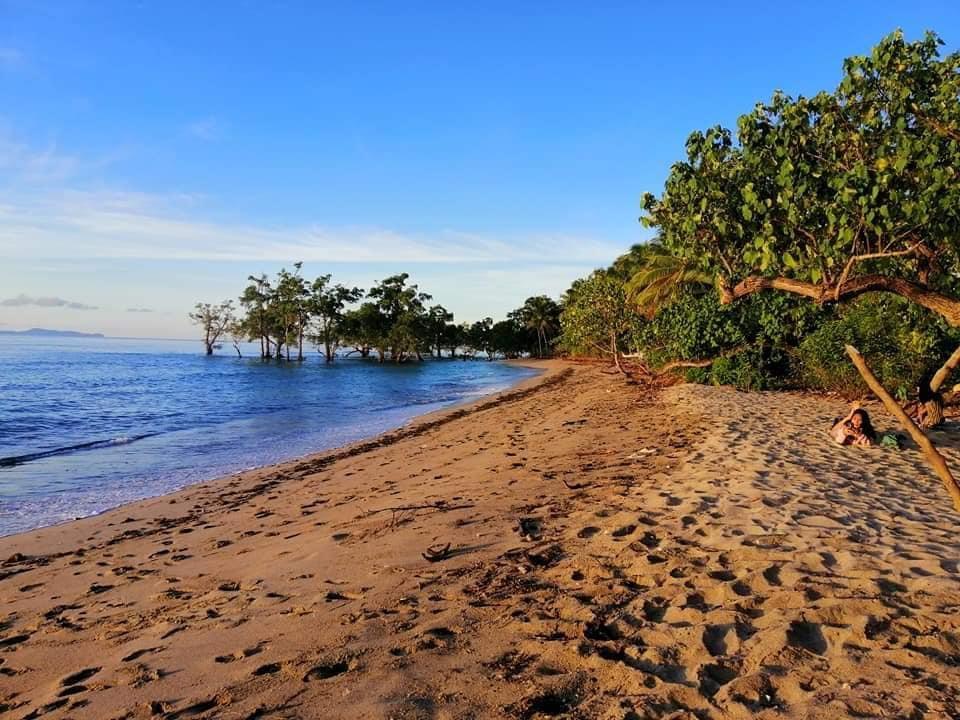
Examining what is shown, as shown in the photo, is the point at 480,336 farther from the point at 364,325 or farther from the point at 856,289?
the point at 856,289

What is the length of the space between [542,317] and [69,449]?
2659 inches

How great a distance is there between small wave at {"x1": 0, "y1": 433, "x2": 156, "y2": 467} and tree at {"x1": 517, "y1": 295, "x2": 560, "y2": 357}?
2509 inches

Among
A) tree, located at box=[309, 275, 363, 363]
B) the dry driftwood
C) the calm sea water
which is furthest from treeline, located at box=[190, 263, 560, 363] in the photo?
the dry driftwood

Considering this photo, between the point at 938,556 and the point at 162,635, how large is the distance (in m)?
5.49

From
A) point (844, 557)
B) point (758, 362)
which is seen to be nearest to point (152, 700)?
point (844, 557)

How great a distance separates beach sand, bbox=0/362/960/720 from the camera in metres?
3.06

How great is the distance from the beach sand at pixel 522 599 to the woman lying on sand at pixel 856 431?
0.83 meters

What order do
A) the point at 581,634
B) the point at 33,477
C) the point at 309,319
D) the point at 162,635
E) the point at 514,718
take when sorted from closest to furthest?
the point at 514,718 < the point at 581,634 < the point at 162,635 < the point at 33,477 < the point at 309,319

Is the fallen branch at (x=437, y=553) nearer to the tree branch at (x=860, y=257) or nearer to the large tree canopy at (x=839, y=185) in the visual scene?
the large tree canopy at (x=839, y=185)

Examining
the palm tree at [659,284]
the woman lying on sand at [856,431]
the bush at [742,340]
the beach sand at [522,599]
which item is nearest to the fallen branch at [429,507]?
the beach sand at [522,599]

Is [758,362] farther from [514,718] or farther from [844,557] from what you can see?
[514,718]

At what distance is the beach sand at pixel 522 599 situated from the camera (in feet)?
10.0

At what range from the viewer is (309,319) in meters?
72.9

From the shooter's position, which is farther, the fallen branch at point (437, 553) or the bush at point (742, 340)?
the bush at point (742, 340)
